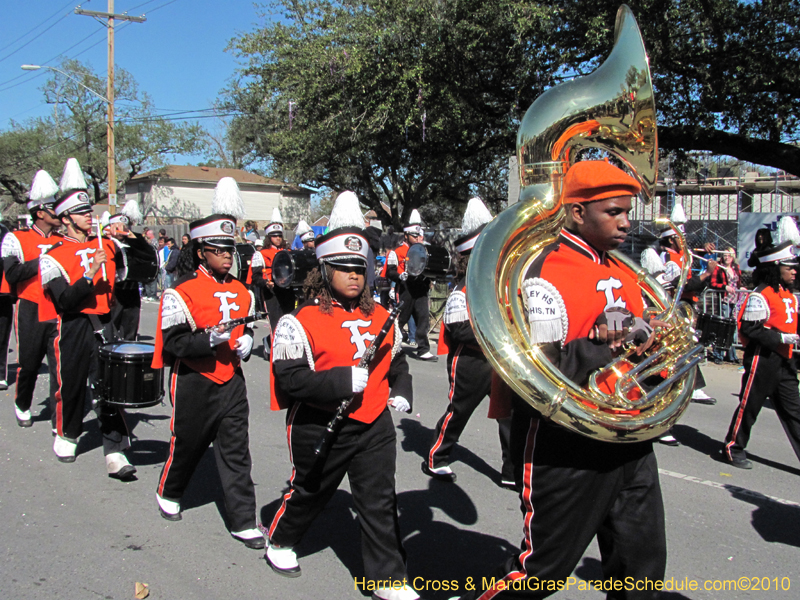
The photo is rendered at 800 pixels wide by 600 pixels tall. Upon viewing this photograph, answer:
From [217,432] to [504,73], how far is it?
1195 cm

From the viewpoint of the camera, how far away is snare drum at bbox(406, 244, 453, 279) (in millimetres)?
8477

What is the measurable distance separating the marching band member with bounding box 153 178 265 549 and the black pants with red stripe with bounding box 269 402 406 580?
67 cm

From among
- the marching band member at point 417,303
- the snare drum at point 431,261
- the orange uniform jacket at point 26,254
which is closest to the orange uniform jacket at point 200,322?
the orange uniform jacket at point 26,254

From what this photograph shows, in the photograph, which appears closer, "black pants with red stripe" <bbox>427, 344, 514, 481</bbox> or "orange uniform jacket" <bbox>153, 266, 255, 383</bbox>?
"orange uniform jacket" <bbox>153, 266, 255, 383</bbox>

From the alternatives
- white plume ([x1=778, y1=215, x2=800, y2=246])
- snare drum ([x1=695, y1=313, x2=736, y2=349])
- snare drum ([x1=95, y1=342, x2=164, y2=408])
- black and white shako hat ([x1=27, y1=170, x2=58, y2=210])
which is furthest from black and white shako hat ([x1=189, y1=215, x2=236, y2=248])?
snare drum ([x1=695, y1=313, x2=736, y2=349])

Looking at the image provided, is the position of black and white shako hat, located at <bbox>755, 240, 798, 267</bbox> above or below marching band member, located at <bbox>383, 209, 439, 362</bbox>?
above

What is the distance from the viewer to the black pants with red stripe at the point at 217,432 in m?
3.85

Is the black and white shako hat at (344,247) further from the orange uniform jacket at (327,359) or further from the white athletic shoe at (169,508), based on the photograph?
the white athletic shoe at (169,508)

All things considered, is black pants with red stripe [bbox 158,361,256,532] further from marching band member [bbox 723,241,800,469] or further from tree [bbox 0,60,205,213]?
tree [bbox 0,60,205,213]

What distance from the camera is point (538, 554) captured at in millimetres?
2357

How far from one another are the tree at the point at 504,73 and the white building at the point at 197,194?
3072 cm

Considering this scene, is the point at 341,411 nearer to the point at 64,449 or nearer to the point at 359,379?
the point at 359,379

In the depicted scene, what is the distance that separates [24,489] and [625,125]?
460 centimetres

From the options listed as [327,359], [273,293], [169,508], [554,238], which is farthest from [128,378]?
[273,293]
